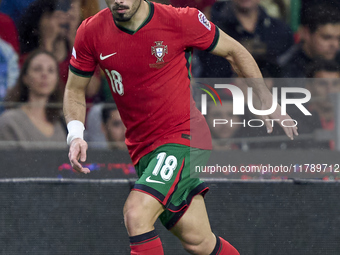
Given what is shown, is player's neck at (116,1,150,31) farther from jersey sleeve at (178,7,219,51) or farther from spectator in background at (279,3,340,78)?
spectator in background at (279,3,340,78)

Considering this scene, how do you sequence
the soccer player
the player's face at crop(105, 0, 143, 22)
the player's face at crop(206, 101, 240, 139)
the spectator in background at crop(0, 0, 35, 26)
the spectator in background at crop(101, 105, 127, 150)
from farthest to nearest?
the spectator in background at crop(0, 0, 35, 26) → the spectator in background at crop(101, 105, 127, 150) → the player's face at crop(206, 101, 240, 139) → the soccer player → the player's face at crop(105, 0, 143, 22)

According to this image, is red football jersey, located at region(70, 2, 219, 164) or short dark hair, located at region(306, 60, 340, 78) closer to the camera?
red football jersey, located at region(70, 2, 219, 164)

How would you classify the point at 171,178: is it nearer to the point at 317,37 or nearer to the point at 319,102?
the point at 319,102

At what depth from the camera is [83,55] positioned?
3.15 meters

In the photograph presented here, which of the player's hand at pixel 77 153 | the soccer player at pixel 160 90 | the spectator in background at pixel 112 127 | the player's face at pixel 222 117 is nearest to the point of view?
the player's hand at pixel 77 153

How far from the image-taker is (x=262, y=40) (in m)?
4.55

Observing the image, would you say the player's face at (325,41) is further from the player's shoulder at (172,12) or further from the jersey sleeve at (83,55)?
the jersey sleeve at (83,55)

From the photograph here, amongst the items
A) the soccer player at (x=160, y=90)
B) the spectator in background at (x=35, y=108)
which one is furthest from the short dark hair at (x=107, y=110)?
the soccer player at (x=160, y=90)

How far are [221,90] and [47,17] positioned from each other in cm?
154

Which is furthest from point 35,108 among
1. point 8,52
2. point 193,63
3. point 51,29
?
point 193,63

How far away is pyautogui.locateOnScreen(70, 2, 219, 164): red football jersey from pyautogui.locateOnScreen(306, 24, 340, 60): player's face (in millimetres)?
1698

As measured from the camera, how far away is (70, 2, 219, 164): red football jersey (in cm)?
304

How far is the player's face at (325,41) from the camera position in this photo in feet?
15.2

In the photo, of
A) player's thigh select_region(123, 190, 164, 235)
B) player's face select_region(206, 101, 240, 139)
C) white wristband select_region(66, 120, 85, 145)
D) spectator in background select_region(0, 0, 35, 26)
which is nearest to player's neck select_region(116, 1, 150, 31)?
white wristband select_region(66, 120, 85, 145)
